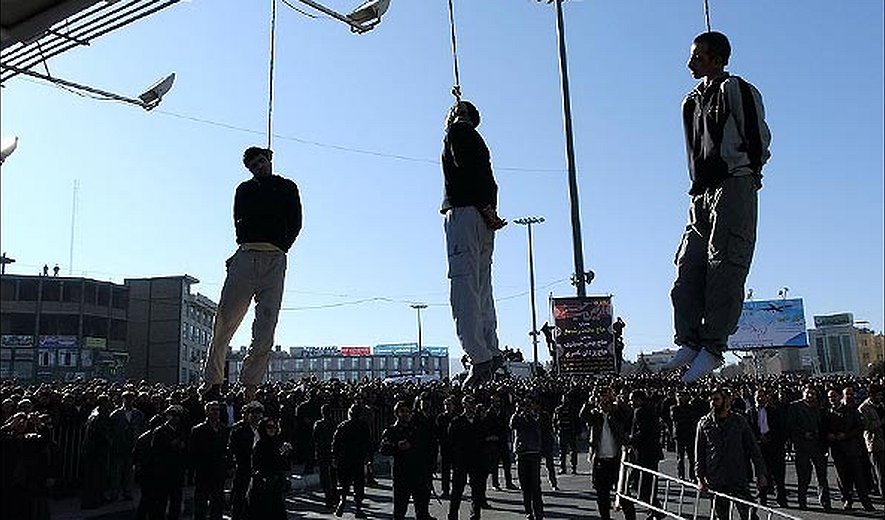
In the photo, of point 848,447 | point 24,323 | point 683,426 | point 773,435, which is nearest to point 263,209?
point 848,447

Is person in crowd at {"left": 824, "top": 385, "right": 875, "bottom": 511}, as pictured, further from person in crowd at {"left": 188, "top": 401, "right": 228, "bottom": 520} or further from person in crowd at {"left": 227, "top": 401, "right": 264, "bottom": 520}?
person in crowd at {"left": 188, "top": 401, "right": 228, "bottom": 520}

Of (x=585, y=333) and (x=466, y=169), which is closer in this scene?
(x=466, y=169)

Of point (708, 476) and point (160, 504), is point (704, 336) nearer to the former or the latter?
point (708, 476)

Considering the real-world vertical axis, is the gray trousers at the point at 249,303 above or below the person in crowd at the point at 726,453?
above

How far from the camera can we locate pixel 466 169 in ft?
17.0

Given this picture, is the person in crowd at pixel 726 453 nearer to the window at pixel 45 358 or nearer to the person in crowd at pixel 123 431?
the person in crowd at pixel 123 431

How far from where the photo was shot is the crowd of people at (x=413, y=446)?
9891mm

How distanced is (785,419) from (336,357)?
452 feet

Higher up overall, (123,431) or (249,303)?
(249,303)

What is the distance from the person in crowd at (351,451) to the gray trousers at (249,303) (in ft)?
25.9

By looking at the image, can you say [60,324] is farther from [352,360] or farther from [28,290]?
[352,360]

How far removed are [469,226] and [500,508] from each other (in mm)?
10659

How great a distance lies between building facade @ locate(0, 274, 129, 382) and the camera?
197 feet

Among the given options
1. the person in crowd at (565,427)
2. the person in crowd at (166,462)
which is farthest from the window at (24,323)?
the person in crowd at (166,462)
